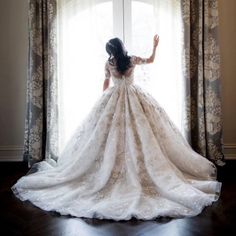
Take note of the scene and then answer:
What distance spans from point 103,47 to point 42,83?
2.70 feet

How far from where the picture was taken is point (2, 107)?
3.96 meters

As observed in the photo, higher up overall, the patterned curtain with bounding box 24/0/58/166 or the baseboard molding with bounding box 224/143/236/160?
the patterned curtain with bounding box 24/0/58/166

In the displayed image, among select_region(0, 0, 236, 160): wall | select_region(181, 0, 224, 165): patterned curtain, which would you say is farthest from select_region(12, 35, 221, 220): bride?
select_region(0, 0, 236, 160): wall

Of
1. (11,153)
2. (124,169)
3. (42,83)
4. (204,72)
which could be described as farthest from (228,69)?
(11,153)

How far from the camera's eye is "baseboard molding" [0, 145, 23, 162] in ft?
12.9

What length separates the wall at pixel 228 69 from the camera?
144 inches

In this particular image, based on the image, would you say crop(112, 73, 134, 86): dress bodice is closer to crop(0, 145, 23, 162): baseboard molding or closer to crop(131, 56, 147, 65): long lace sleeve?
crop(131, 56, 147, 65): long lace sleeve

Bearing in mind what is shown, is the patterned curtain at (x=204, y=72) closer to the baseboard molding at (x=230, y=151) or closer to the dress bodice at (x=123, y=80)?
the baseboard molding at (x=230, y=151)

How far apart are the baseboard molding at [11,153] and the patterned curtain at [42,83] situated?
0.33 meters

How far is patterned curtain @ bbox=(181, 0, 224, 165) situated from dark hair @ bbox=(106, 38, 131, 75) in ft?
2.51

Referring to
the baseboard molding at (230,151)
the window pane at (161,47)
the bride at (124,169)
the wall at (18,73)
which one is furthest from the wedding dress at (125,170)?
the wall at (18,73)

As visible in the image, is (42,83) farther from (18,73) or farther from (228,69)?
(228,69)

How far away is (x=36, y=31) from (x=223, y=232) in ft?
9.25

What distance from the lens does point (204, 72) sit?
11.5 ft
